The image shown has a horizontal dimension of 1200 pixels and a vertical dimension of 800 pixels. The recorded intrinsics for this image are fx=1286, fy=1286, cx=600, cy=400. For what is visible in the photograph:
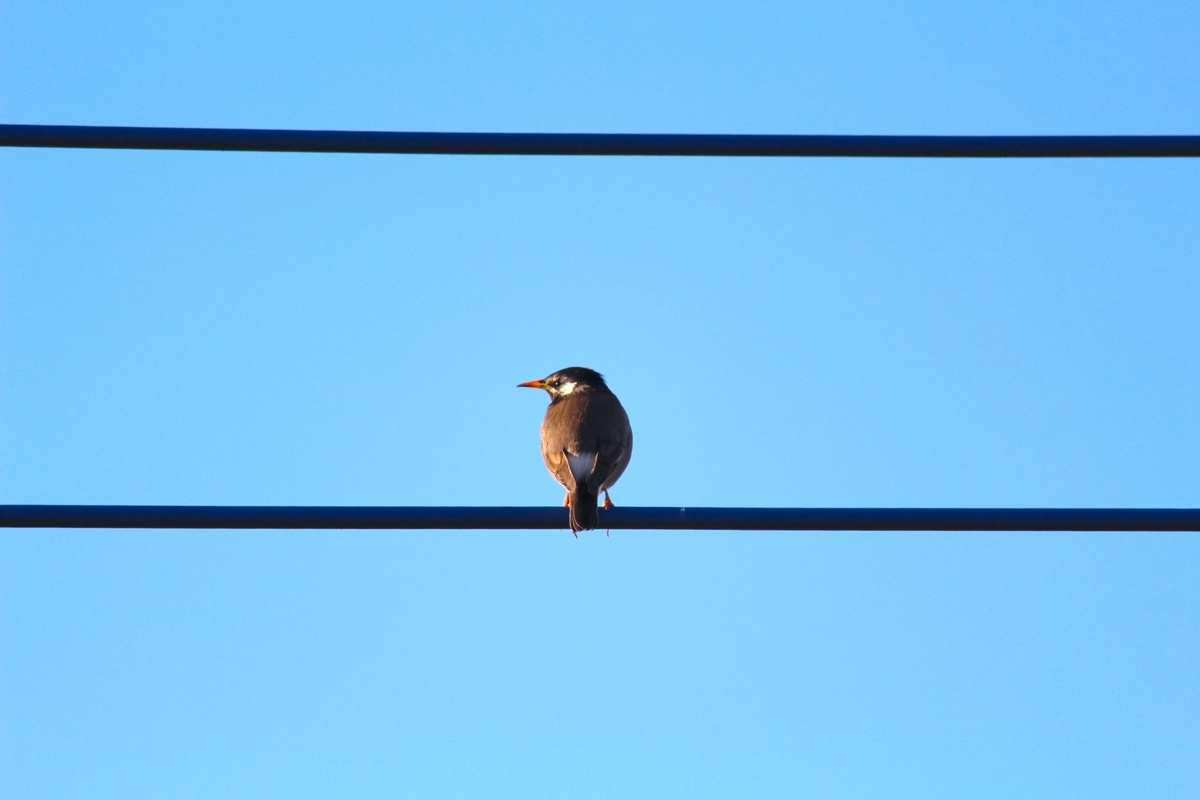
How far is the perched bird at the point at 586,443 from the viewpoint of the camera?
7355mm

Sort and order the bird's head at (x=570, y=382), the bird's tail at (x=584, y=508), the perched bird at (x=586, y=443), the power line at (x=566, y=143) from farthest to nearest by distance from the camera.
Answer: the bird's head at (x=570, y=382)
the perched bird at (x=586, y=443)
the bird's tail at (x=584, y=508)
the power line at (x=566, y=143)

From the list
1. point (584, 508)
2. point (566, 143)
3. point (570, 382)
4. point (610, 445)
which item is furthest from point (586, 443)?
point (566, 143)

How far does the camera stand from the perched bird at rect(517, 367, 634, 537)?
7355mm

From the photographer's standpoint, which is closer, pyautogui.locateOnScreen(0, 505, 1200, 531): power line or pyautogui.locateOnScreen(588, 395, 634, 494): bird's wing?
pyautogui.locateOnScreen(0, 505, 1200, 531): power line

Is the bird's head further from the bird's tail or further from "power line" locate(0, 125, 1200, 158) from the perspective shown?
"power line" locate(0, 125, 1200, 158)

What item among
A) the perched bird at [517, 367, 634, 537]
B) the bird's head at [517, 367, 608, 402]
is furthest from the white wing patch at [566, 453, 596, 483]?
the bird's head at [517, 367, 608, 402]

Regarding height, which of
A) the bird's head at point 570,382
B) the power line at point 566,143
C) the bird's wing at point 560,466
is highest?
the power line at point 566,143

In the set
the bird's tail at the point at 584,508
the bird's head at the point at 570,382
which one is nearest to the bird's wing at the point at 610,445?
the bird's tail at the point at 584,508

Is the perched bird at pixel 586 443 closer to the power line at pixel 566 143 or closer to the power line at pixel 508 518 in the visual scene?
the power line at pixel 508 518

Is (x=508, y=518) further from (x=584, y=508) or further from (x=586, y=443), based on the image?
(x=586, y=443)

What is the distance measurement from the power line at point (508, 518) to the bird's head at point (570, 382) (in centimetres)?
471

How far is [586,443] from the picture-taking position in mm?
7648

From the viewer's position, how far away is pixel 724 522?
429 cm

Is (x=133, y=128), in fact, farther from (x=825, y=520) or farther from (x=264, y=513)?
(x=825, y=520)
